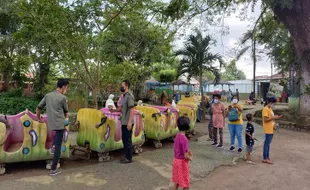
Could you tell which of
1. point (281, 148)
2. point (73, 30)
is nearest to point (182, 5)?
point (73, 30)

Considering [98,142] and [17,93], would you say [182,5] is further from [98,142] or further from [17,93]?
[17,93]

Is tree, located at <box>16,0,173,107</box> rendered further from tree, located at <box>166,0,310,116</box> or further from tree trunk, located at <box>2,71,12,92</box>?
tree trunk, located at <box>2,71,12,92</box>

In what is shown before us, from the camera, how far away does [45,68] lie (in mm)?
18953

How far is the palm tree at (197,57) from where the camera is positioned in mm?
14945

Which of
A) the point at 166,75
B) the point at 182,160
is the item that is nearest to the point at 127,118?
the point at 182,160

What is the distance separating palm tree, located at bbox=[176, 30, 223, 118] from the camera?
14945 millimetres

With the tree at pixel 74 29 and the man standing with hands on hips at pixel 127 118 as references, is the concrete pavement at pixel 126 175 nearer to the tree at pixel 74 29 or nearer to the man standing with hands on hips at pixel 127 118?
the man standing with hands on hips at pixel 127 118

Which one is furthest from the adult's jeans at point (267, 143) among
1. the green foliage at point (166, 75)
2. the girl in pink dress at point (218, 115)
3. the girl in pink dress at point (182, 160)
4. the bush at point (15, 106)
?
the green foliage at point (166, 75)

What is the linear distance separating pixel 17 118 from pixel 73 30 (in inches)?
115

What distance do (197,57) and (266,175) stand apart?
1040 centimetres

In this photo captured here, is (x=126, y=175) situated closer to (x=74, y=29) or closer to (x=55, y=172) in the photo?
(x=55, y=172)

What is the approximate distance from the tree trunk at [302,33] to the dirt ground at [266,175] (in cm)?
593

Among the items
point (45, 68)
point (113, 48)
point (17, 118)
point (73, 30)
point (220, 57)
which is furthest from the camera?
point (45, 68)

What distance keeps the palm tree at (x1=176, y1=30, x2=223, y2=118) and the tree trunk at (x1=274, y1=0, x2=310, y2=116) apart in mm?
3881
